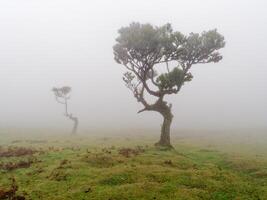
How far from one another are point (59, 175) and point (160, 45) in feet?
75.1

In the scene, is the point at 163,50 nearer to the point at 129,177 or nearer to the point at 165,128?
the point at 165,128

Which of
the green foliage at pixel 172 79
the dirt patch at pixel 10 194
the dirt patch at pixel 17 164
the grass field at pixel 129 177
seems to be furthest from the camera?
the green foliage at pixel 172 79

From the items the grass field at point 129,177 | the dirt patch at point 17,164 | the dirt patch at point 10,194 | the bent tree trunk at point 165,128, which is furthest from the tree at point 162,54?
the dirt patch at point 10,194

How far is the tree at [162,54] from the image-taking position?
155 ft

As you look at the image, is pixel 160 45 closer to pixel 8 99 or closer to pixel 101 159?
pixel 101 159

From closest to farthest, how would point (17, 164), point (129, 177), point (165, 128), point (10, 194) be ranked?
point (10, 194), point (129, 177), point (17, 164), point (165, 128)

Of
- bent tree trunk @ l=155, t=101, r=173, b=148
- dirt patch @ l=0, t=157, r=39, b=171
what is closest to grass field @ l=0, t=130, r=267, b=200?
dirt patch @ l=0, t=157, r=39, b=171

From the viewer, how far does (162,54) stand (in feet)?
160

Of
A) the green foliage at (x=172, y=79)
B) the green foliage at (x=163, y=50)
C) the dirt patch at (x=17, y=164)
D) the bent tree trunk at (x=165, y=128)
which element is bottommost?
the dirt patch at (x=17, y=164)

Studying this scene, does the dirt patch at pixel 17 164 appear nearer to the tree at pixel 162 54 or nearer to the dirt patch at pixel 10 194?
the dirt patch at pixel 10 194

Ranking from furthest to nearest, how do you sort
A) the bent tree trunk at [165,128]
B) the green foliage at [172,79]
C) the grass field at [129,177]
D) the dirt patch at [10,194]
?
the bent tree trunk at [165,128] < the green foliage at [172,79] < the grass field at [129,177] < the dirt patch at [10,194]

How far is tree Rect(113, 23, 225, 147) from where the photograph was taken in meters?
47.1

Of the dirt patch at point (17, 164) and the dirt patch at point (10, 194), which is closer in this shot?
the dirt patch at point (10, 194)

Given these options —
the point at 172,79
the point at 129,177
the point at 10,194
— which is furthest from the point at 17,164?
the point at 172,79
